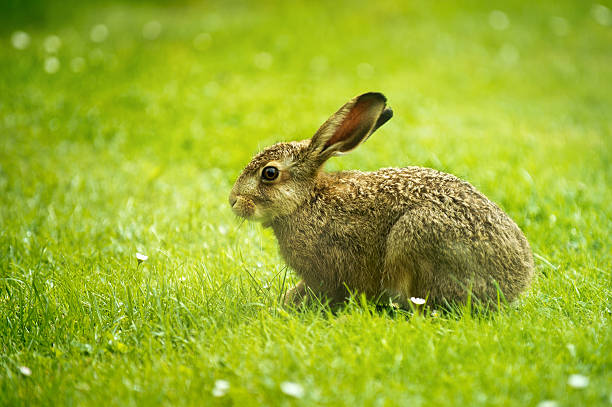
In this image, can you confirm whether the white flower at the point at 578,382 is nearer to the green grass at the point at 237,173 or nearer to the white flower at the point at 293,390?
the green grass at the point at 237,173

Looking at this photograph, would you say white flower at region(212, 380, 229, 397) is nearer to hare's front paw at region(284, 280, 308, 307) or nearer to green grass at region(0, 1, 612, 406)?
green grass at region(0, 1, 612, 406)

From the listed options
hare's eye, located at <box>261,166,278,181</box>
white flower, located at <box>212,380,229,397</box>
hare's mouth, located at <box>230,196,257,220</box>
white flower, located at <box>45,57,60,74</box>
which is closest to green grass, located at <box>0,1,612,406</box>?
white flower, located at <box>212,380,229,397</box>

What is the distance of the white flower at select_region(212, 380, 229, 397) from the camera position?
357cm

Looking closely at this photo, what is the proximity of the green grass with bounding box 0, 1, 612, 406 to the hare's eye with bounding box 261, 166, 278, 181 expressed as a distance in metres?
0.90

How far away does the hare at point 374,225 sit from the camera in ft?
15.2

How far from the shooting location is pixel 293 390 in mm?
3430

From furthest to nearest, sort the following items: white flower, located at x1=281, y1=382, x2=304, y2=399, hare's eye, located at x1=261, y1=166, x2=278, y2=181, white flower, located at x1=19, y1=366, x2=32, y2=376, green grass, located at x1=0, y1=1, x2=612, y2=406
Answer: hare's eye, located at x1=261, y1=166, x2=278, y2=181, white flower, located at x1=19, y1=366, x2=32, y2=376, green grass, located at x1=0, y1=1, x2=612, y2=406, white flower, located at x1=281, y1=382, x2=304, y2=399

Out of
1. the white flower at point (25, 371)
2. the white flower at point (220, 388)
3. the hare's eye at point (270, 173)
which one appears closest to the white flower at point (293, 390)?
the white flower at point (220, 388)

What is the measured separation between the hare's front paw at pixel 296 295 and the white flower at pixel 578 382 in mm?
2115

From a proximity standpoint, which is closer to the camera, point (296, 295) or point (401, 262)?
point (401, 262)

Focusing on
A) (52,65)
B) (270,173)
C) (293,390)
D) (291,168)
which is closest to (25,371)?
(293,390)

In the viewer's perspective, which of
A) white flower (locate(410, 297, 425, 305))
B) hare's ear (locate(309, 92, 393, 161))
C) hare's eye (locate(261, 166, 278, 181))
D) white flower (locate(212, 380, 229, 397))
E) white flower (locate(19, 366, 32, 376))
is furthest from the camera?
hare's eye (locate(261, 166, 278, 181))

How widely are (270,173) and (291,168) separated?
18 centimetres

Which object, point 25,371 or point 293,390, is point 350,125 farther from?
point 25,371
